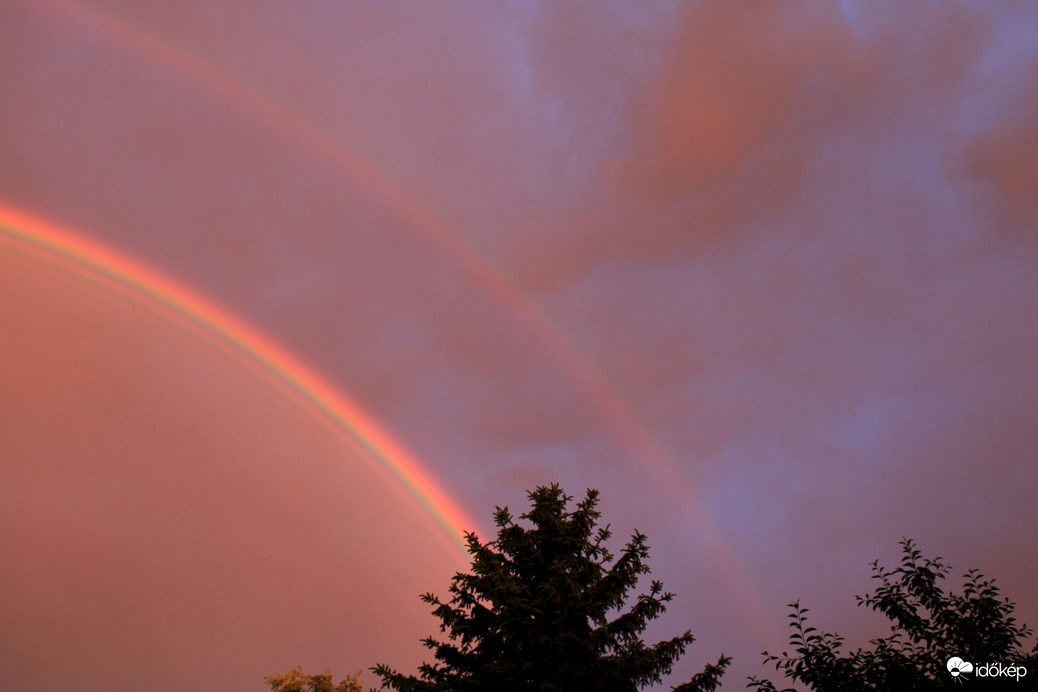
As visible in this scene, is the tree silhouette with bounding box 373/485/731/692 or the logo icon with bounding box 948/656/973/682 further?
the tree silhouette with bounding box 373/485/731/692

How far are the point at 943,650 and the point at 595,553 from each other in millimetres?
9155

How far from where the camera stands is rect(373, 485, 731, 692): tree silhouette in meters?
14.6

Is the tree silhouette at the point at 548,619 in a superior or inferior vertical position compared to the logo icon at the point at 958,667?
superior

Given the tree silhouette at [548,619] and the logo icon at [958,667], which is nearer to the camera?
the logo icon at [958,667]

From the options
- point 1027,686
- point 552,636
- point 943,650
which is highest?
point 552,636

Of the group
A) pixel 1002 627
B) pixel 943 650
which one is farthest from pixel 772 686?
pixel 1002 627

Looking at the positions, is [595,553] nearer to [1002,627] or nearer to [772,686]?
[772,686]

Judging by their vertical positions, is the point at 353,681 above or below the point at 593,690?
above

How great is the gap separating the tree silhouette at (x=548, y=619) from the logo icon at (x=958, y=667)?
800 centimetres

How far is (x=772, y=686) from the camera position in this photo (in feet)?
27.4

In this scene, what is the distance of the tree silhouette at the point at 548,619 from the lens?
48.1ft

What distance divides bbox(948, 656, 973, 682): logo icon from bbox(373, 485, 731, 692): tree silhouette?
800 cm

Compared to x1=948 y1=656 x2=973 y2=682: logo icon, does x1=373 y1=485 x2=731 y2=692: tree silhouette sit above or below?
above

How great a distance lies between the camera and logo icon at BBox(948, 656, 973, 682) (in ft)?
23.6
